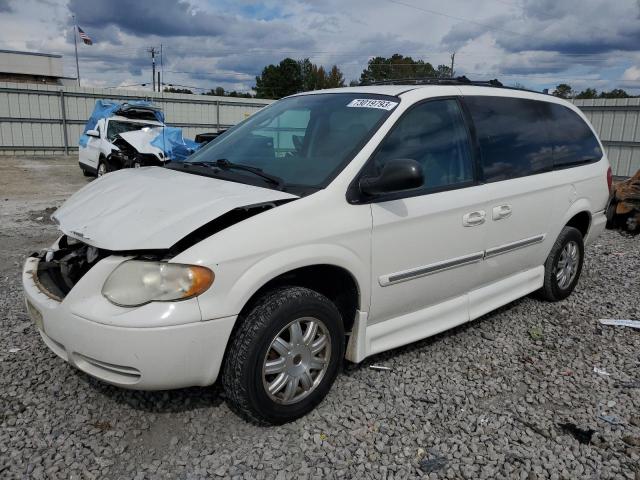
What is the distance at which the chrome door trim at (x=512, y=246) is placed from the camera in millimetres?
3730

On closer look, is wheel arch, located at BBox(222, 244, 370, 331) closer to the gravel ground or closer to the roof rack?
the gravel ground

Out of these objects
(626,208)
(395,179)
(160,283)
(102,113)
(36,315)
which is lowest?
(626,208)

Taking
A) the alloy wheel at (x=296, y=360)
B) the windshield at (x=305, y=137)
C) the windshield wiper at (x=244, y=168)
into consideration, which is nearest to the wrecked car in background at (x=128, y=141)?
the windshield at (x=305, y=137)

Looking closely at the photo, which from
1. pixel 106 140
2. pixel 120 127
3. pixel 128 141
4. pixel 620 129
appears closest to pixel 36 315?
pixel 128 141

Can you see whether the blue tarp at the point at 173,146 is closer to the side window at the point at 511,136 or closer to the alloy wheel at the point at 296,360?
the side window at the point at 511,136

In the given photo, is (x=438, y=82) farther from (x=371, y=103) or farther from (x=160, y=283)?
(x=160, y=283)

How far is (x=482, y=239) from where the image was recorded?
3.61 metres

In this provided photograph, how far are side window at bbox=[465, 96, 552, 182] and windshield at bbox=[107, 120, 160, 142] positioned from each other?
33.3 ft

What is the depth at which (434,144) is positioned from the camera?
11.3 feet

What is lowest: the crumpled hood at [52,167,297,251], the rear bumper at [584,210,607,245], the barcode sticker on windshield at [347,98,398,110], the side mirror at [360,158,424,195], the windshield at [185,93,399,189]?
the rear bumper at [584,210,607,245]

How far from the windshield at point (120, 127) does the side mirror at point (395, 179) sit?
424 inches

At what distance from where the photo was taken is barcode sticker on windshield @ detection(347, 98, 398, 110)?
3.26 m

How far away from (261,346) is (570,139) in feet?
11.6

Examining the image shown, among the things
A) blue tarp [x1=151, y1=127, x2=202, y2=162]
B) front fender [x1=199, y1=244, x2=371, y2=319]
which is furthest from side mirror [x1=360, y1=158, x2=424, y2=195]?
blue tarp [x1=151, y1=127, x2=202, y2=162]
